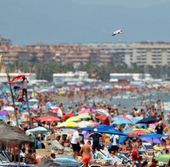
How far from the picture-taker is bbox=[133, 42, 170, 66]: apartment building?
178250mm

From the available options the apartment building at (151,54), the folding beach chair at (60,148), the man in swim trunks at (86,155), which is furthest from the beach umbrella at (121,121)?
the apartment building at (151,54)

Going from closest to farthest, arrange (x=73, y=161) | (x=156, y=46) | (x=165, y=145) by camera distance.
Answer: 1. (x=73, y=161)
2. (x=165, y=145)
3. (x=156, y=46)

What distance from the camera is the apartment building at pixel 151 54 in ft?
585

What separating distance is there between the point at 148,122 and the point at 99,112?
2.98 meters

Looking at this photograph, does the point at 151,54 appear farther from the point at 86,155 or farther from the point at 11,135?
the point at 11,135

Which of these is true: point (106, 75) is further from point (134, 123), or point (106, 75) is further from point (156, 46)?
point (134, 123)

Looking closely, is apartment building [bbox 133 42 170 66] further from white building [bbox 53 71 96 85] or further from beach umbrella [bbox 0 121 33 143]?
beach umbrella [bbox 0 121 33 143]

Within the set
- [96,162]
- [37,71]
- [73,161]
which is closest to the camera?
[73,161]

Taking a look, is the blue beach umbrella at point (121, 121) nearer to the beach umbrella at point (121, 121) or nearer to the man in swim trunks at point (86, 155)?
the beach umbrella at point (121, 121)

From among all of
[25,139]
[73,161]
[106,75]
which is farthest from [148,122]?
[106,75]

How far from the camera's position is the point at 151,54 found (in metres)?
179

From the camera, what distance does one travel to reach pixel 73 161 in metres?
12.8

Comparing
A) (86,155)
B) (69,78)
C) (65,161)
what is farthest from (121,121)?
(69,78)

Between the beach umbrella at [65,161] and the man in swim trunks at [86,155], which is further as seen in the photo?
the man in swim trunks at [86,155]
